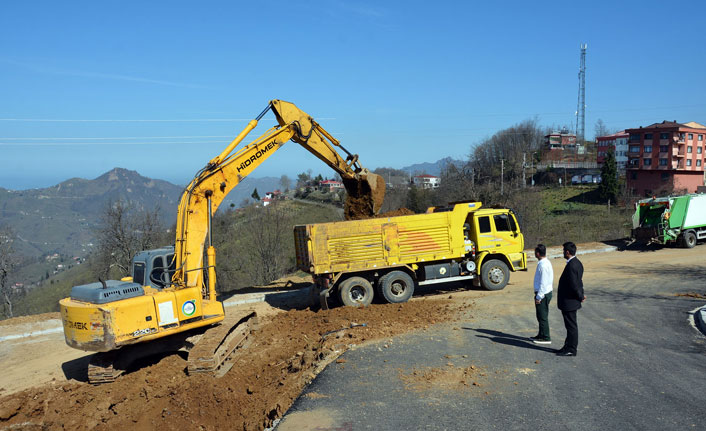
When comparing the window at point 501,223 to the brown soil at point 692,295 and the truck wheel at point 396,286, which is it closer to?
the truck wheel at point 396,286

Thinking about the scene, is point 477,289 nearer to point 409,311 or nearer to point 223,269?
point 409,311

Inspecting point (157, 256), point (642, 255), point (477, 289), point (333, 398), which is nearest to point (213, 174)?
point (157, 256)

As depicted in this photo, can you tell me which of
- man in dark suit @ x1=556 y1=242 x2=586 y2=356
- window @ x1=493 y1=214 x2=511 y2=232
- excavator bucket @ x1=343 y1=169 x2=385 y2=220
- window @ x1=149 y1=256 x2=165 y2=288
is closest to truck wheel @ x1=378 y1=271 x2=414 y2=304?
excavator bucket @ x1=343 y1=169 x2=385 y2=220

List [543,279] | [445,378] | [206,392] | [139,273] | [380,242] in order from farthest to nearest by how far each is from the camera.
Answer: [380,242], [139,273], [543,279], [206,392], [445,378]

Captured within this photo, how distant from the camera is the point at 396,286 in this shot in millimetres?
14953

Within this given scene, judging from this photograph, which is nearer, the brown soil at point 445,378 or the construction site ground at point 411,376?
the construction site ground at point 411,376

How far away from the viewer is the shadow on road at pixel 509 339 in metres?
9.41

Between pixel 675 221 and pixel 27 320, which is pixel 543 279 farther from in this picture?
pixel 675 221

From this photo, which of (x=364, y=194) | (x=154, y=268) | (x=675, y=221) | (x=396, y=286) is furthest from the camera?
(x=675, y=221)

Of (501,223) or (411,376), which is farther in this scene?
(501,223)

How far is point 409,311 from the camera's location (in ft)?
43.7

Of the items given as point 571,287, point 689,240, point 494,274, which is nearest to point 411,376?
point 571,287

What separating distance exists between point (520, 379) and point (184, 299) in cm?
678

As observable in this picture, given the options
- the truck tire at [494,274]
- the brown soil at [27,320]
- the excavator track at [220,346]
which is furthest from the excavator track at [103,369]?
the truck tire at [494,274]
